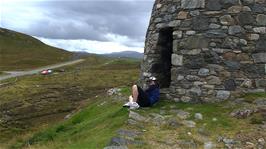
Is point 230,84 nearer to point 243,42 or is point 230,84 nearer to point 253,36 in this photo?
point 243,42

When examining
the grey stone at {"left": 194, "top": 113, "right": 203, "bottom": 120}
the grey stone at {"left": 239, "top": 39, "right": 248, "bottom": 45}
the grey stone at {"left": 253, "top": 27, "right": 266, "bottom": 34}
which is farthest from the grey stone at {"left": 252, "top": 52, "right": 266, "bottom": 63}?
the grey stone at {"left": 194, "top": 113, "right": 203, "bottom": 120}

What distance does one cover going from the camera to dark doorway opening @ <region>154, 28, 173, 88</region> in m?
15.8

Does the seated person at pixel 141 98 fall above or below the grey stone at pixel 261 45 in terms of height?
below

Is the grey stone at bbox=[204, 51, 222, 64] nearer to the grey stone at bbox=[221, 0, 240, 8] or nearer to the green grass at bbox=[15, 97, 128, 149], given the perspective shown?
the grey stone at bbox=[221, 0, 240, 8]

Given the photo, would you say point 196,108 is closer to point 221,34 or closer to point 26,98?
point 221,34

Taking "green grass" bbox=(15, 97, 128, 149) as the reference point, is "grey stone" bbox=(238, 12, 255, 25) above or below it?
above

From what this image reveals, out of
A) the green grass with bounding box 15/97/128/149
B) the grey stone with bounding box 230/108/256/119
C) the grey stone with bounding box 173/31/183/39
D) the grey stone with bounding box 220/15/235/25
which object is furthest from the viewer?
the grey stone with bounding box 173/31/183/39

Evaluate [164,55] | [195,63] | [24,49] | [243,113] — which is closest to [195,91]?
[195,63]

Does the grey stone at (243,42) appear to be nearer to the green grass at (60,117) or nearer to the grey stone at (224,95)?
the grey stone at (224,95)

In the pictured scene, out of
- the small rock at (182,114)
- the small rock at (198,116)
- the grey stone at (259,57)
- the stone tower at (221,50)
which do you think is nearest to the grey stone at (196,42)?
the stone tower at (221,50)

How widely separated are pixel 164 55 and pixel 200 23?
2.42 metres

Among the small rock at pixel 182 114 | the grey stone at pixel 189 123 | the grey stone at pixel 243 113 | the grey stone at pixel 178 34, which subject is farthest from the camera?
the grey stone at pixel 178 34

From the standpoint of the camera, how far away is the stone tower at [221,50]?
45.6 ft

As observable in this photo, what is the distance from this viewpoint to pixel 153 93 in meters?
14.4
